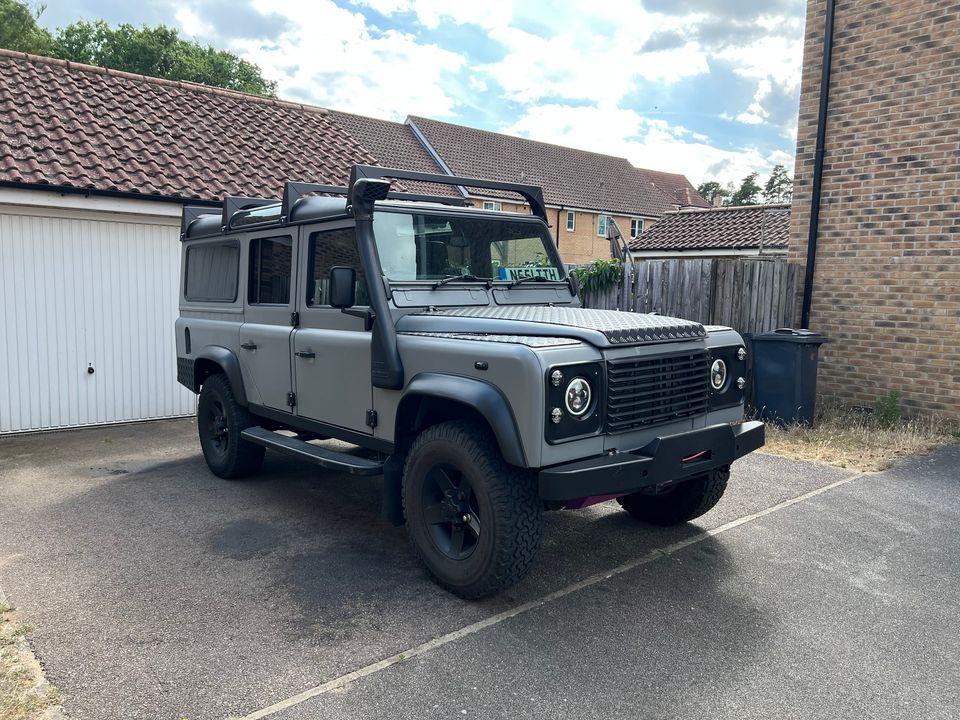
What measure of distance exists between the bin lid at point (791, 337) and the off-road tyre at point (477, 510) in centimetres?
509

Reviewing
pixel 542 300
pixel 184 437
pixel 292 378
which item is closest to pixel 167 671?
pixel 292 378

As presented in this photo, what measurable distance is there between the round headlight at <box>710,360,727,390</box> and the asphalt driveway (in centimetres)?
104

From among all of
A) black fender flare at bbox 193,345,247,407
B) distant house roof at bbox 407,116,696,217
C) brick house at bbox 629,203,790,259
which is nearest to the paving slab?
black fender flare at bbox 193,345,247,407

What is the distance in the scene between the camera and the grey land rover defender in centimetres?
347

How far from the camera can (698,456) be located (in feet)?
12.7

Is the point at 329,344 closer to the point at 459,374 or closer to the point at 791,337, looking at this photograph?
the point at 459,374

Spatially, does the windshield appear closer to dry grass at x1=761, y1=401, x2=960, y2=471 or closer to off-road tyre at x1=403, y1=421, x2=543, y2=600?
off-road tyre at x1=403, y1=421, x2=543, y2=600

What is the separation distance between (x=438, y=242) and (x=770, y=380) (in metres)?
4.80

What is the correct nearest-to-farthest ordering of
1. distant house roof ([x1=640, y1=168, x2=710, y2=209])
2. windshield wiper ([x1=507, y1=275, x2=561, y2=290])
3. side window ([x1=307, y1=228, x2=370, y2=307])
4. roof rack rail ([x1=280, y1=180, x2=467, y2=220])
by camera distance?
side window ([x1=307, y1=228, x2=370, y2=307]), roof rack rail ([x1=280, y1=180, x2=467, y2=220]), windshield wiper ([x1=507, y1=275, x2=561, y2=290]), distant house roof ([x1=640, y1=168, x2=710, y2=209])

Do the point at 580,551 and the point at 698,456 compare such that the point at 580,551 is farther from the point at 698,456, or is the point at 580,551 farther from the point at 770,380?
the point at 770,380

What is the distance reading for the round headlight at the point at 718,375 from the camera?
432 cm

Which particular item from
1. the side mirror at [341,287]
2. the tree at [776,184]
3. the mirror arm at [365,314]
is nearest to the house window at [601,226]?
the mirror arm at [365,314]

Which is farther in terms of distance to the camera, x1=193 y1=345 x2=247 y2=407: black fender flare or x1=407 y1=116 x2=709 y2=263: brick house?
x1=407 y1=116 x2=709 y2=263: brick house

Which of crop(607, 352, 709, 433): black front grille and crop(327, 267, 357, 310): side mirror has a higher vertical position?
crop(327, 267, 357, 310): side mirror
